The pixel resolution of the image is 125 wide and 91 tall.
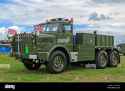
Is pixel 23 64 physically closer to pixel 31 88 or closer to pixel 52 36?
pixel 52 36

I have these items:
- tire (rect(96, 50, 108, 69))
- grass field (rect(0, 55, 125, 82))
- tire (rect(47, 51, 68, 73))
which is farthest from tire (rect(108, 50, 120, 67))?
grass field (rect(0, 55, 125, 82))

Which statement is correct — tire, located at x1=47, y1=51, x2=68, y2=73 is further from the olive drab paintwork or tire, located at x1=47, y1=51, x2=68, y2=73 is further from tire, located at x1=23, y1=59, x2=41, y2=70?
tire, located at x1=23, y1=59, x2=41, y2=70

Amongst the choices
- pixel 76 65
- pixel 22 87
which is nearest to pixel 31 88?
pixel 22 87

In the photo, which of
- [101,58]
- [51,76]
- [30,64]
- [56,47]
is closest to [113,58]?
[101,58]

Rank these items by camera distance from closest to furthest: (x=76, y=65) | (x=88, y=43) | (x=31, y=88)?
(x=31, y=88)
(x=76, y=65)
(x=88, y=43)

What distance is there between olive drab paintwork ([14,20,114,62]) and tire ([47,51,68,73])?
4.7 inches

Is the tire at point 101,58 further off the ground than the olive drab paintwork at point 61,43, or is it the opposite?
the olive drab paintwork at point 61,43

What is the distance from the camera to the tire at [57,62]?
8.32 meters

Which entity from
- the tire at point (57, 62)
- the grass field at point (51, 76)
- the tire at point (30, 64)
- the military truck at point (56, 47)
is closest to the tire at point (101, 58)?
the military truck at point (56, 47)

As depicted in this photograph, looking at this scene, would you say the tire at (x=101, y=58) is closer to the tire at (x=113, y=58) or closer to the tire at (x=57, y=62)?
the tire at (x=113, y=58)

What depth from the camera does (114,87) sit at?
118 inches

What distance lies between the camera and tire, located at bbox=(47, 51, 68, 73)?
832 centimetres

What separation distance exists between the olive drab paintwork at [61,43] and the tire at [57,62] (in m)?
0.12

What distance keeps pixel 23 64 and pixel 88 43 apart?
1.92 m
